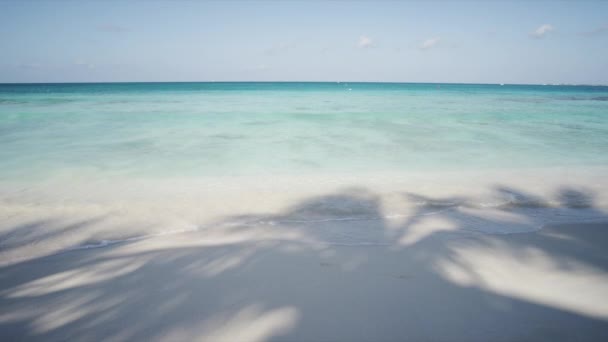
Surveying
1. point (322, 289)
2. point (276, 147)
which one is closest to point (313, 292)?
point (322, 289)

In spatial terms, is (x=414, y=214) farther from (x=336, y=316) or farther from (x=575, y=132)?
(x=575, y=132)

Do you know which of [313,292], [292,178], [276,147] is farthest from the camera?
[276,147]

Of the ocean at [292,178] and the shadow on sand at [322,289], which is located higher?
the ocean at [292,178]

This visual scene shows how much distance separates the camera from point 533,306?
207 cm

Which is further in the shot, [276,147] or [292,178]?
[276,147]

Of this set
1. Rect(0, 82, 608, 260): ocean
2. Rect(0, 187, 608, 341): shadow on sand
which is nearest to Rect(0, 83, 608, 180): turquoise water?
Rect(0, 82, 608, 260): ocean

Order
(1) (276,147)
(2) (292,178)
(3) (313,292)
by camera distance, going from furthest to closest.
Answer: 1. (1) (276,147)
2. (2) (292,178)
3. (3) (313,292)

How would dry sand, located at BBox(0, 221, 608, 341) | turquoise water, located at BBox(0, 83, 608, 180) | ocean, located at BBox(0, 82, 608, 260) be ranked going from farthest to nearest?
turquoise water, located at BBox(0, 83, 608, 180) < ocean, located at BBox(0, 82, 608, 260) < dry sand, located at BBox(0, 221, 608, 341)

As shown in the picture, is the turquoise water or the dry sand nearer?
the dry sand

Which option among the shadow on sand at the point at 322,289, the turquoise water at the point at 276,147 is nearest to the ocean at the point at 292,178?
the turquoise water at the point at 276,147

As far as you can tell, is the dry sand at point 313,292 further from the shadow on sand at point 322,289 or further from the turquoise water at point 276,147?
the turquoise water at point 276,147

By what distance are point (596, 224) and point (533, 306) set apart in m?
2.37

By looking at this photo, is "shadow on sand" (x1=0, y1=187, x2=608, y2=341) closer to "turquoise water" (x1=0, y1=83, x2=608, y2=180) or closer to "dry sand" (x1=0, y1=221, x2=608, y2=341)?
"dry sand" (x1=0, y1=221, x2=608, y2=341)

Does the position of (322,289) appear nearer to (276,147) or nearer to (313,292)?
(313,292)
